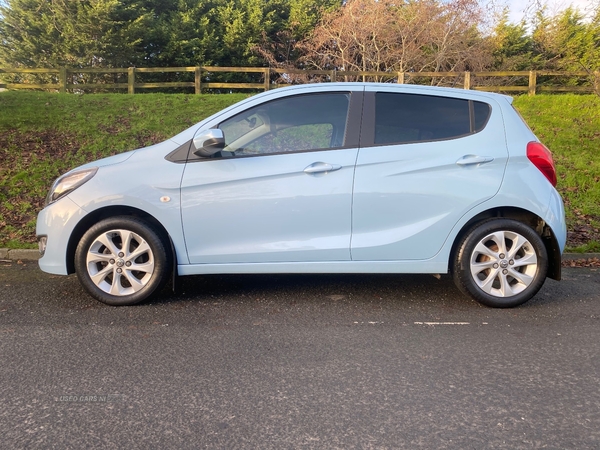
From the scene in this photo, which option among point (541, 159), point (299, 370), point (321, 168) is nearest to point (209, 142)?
point (321, 168)

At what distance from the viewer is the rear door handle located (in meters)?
4.20

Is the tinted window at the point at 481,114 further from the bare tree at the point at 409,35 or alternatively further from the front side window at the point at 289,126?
the bare tree at the point at 409,35

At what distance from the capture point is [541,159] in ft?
13.9

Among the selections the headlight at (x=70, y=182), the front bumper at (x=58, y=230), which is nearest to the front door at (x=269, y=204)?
the headlight at (x=70, y=182)

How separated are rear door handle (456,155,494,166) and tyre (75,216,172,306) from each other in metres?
2.55

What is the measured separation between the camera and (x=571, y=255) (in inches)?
243

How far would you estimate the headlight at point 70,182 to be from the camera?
424 centimetres

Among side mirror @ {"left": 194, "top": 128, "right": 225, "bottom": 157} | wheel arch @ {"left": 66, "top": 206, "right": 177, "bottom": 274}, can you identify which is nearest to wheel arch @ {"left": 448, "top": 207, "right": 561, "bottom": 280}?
side mirror @ {"left": 194, "top": 128, "right": 225, "bottom": 157}

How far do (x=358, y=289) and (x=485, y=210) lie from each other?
1.36 m

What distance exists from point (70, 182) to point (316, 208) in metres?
2.08

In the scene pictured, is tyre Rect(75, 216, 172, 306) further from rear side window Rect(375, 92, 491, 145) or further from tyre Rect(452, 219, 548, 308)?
tyre Rect(452, 219, 548, 308)

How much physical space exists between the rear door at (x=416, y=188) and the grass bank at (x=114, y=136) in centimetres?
307

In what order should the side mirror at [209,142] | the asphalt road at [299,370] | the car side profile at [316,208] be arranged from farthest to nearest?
1. the car side profile at [316,208]
2. the side mirror at [209,142]
3. the asphalt road at [299,370]

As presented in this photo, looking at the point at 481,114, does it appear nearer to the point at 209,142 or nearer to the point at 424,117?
the point at 424,117
